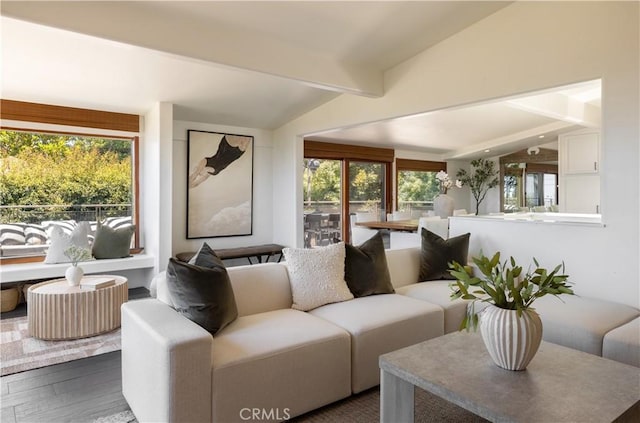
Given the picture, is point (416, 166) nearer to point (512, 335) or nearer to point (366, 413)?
point (366, 413)

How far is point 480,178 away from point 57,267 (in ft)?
28.6

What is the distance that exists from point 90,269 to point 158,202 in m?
1.02

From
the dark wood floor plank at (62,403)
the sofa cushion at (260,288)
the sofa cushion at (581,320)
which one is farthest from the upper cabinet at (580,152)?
the dark wood floor plank at (62,403)

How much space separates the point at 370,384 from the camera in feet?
7.97

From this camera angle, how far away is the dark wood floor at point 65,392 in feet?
7.11

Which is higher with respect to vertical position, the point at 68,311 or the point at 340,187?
the point at 340,187

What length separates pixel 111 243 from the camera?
4.62m

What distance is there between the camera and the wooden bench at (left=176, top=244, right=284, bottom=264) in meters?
4.97

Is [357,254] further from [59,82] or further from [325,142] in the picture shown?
[325,142]

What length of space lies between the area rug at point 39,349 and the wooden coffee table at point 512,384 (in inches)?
92.6

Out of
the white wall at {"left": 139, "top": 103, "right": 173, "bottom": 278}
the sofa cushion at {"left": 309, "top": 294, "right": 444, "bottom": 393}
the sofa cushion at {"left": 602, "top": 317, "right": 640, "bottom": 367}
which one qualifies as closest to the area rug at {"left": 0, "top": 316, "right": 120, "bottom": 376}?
the white wall at {"left": 139, "top": 103, "right": 173, "bottom": 278}

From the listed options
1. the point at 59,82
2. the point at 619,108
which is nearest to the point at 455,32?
the point at 619,108

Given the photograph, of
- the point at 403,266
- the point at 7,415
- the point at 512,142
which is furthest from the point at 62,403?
the point at 512,142

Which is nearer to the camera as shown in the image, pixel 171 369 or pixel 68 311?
pixel 171 369
